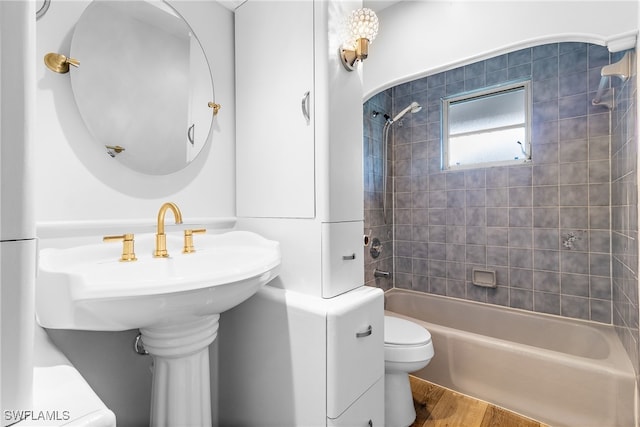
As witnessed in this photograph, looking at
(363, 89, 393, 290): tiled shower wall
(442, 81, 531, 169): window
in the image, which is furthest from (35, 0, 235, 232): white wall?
(442, 81, 531, 169): window

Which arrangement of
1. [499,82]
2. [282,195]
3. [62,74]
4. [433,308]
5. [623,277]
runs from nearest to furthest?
[62,74], [282,195], [623,277], [499,82], [433,308]

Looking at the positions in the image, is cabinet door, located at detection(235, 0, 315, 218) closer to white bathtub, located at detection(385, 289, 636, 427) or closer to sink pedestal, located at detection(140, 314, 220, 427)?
sink pedestal, located at detection(140, 314, 220, 427)

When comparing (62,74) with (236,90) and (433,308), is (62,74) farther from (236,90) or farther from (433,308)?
(433,308)

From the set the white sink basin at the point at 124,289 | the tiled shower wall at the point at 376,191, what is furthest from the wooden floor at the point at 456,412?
the white sink basin at the point at 124,289

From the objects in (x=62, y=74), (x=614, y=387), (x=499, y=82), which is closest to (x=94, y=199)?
(x=62, y=74)

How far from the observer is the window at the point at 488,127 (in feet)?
7.68

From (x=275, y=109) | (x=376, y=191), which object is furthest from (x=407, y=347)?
(x=376, y=191)

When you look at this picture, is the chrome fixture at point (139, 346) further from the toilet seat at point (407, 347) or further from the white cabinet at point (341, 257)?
the toilet seat at point (407, 347)

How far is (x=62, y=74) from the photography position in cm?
102

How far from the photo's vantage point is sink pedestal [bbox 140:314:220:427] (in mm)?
905

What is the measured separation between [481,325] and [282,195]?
205 cm

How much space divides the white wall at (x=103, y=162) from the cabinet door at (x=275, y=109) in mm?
78

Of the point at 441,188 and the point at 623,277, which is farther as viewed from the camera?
the point at 441,188

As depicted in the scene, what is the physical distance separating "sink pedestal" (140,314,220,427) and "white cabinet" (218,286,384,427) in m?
0.28
